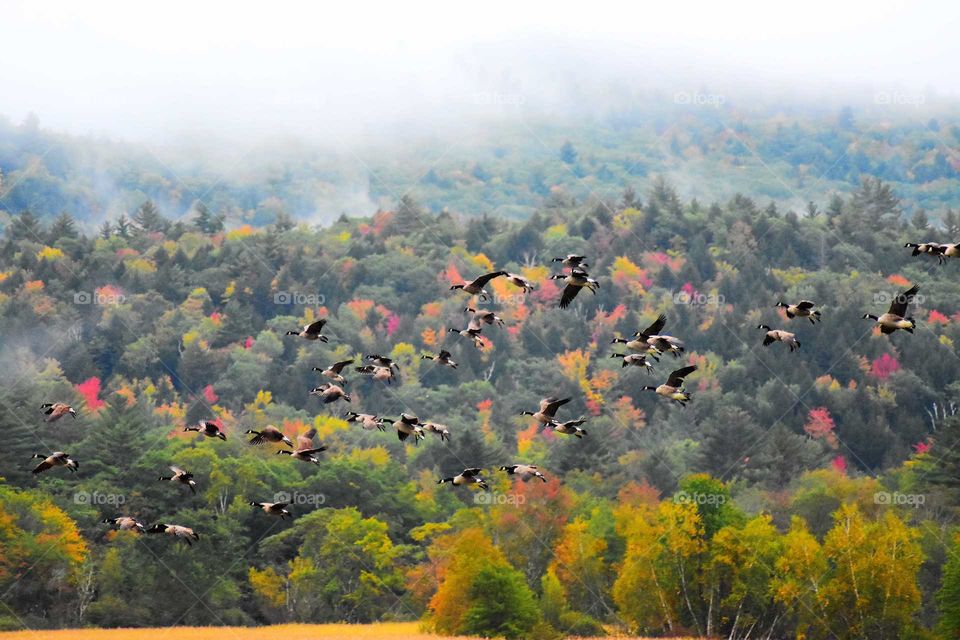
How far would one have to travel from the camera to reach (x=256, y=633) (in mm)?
89500

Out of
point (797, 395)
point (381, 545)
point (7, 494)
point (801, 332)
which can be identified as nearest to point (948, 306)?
point (801, 332)

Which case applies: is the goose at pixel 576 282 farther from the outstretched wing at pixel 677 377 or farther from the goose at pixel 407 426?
the goose at pixel 407 426

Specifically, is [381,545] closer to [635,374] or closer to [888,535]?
[888,535]

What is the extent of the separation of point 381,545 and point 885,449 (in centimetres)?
6930

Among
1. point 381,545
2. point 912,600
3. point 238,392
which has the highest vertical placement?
point 912,600

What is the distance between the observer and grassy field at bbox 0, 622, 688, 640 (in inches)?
3275

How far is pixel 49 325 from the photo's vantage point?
195250mm
